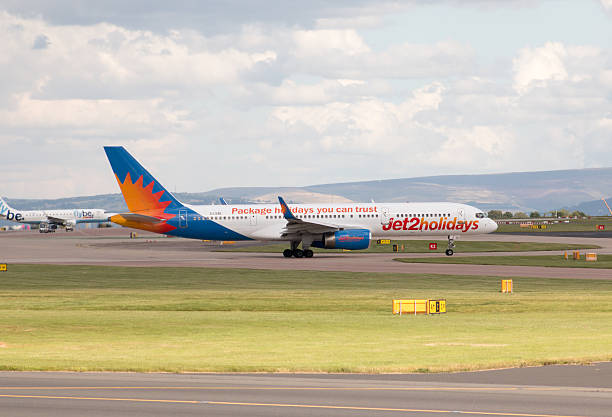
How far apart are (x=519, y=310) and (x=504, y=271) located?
67.2 feet

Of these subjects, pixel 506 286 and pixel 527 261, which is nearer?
pixel 506 286

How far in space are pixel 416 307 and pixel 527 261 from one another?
32676 mm

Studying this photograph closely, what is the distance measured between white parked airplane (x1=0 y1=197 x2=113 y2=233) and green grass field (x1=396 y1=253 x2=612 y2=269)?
116 m

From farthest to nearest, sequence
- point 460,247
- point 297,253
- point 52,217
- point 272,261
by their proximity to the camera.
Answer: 1. point 52,217
2. point 460,247
3. point 297,253
4. point 272,261

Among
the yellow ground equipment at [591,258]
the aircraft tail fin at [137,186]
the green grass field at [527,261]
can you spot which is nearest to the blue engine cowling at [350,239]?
the green grass field at [527,261]

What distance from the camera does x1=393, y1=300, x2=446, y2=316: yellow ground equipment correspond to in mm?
33469

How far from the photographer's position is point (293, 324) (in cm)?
3014

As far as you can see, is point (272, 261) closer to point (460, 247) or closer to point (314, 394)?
point (460, 247)

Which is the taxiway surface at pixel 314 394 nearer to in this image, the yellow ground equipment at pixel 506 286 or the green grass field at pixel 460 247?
the yellow ground equipment at pixel 506 286

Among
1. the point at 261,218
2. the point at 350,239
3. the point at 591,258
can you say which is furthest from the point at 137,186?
the point at 591,258

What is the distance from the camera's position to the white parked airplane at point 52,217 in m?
173

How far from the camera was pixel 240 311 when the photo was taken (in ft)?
117

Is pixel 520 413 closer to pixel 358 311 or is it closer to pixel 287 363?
pixel 287 363

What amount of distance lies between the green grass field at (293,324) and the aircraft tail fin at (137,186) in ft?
64.1
